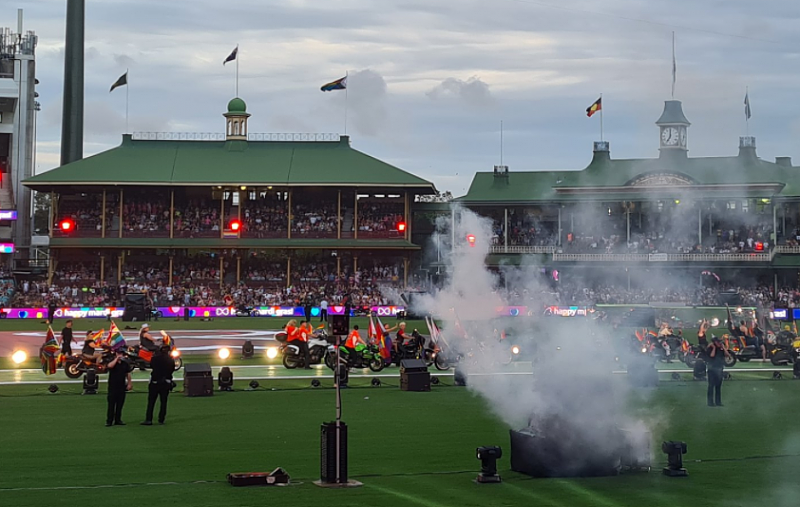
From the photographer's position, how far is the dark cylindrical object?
272ft

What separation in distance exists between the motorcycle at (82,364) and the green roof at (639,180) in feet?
152

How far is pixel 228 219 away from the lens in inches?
2958

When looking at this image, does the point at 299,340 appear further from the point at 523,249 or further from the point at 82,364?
the point at 523,249

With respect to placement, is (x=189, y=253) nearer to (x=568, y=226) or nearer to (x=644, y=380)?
(x=568, y=226)

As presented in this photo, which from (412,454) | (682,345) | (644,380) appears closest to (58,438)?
(412,454)

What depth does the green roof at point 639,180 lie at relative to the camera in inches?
2798

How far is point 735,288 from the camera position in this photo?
223 feet

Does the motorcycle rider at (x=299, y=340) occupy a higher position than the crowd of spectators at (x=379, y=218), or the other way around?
the crowd of spectators at (x=379, y=218)

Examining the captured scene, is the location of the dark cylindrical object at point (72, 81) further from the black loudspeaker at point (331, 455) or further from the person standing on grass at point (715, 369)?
the black loudspeaker at point (331, 455)

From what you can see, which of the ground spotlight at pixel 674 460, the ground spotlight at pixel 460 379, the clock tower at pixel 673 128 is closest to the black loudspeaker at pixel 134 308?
the ground spotlight at pixel 460 379

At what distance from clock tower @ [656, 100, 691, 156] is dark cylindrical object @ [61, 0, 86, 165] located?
47495mm

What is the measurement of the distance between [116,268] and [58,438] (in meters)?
56.4

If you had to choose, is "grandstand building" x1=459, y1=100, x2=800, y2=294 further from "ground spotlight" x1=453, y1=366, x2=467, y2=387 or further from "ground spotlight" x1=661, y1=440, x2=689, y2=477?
"ground spotlight" x1=661, y1=440, x2=689, y2=477

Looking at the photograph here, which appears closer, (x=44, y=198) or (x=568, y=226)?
(x=568, y=226)
